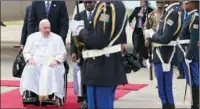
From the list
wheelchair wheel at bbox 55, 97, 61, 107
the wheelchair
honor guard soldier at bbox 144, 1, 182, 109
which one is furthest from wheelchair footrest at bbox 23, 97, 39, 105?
honor guard soldier at bbox 144, 1, 182, 109

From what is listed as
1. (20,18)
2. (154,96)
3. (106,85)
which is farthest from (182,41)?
(20,18)

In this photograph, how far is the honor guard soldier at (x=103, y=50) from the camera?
3.90 m

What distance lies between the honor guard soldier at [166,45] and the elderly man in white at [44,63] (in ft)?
4.84

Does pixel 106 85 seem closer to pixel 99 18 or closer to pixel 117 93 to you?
pixel 99 18

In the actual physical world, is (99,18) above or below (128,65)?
above

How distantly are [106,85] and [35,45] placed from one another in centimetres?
284

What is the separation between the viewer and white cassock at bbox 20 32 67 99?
21.3 feet

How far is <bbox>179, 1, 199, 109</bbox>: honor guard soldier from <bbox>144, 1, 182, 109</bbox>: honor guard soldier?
0.62 ft

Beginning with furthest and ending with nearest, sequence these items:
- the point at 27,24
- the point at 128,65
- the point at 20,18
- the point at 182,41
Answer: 1. the point at 20,18
2. the point at 27,24
3. the point at 182,41
4. the point at 128,65

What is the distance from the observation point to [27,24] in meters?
7.00

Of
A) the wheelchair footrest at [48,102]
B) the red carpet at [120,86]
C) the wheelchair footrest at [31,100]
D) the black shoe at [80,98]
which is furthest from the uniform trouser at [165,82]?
the red carpet at [120,86]

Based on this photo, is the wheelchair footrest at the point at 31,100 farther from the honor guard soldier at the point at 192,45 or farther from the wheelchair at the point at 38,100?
the honor guard soldier at the point at 192,45

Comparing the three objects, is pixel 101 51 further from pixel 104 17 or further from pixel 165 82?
pixel 165 82

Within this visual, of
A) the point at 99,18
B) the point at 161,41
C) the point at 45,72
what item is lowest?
the point at 45,72
